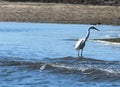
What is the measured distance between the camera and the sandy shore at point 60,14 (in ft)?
170

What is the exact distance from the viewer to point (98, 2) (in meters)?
69.6

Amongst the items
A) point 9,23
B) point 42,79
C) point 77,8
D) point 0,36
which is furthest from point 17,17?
point 42,79

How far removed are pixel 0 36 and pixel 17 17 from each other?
17.6 meters

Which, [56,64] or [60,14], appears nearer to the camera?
[56,64]

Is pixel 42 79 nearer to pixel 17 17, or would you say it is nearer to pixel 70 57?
pixel 70 57

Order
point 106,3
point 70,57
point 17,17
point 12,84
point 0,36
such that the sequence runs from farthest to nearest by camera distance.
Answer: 1. point 106,3
2. point 17,17
3. point 0,36
4. point 70,57
5. point 12,84

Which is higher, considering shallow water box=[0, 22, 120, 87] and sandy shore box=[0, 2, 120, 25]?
shallow water box=[0, 22, 120, 87]

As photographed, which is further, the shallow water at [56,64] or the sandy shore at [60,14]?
the sandy shore at [60,14]

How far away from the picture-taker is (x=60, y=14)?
54.4 m

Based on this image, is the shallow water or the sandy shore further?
the sandy shore

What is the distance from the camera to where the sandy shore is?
5172cm

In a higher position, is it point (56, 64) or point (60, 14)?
point (56, 64)

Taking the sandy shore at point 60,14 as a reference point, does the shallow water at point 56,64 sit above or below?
above

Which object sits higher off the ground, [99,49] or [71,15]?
[99,49]
